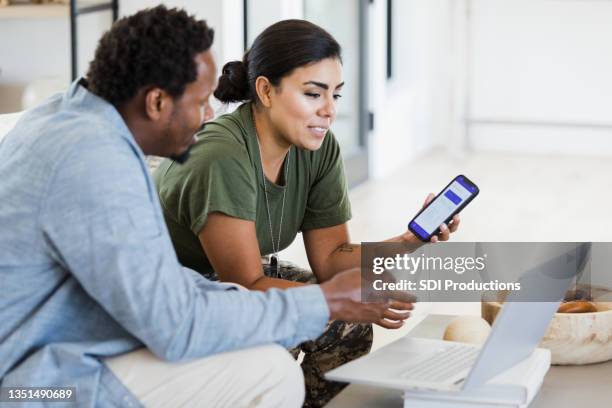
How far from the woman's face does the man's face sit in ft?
1.92

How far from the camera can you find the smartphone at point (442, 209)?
6.38 ft

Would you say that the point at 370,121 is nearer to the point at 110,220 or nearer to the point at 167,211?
the point at 167,211

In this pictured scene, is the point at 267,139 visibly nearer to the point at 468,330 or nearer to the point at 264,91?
the point at 264,91

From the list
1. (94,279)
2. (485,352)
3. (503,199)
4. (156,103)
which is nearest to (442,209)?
(485,352)

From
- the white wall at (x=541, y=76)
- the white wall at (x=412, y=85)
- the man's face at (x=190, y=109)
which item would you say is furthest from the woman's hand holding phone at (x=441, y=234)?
the white wall at (x=541, y=76)

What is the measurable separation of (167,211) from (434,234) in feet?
1.68

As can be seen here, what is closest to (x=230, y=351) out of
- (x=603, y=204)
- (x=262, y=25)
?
(x=262, y=25)

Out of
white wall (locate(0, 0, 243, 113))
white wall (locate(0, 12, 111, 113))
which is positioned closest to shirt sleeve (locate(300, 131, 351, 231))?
white wall (locate(0, 0, 243, 113))

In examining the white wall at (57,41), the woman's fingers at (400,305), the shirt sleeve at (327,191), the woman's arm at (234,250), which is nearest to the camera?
the woman's fingers at (400,305)

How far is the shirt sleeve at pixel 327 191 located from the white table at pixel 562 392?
0.64 metres

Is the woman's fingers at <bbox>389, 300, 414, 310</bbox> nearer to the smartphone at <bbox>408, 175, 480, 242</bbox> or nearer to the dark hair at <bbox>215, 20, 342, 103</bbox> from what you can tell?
the smartphone at <bbox>408, 175, 480, 242</bbox>

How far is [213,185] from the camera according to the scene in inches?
75.4

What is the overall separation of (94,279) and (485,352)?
20.2 inches

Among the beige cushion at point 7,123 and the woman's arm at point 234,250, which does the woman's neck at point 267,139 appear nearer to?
the woman's arm at point 234,250
